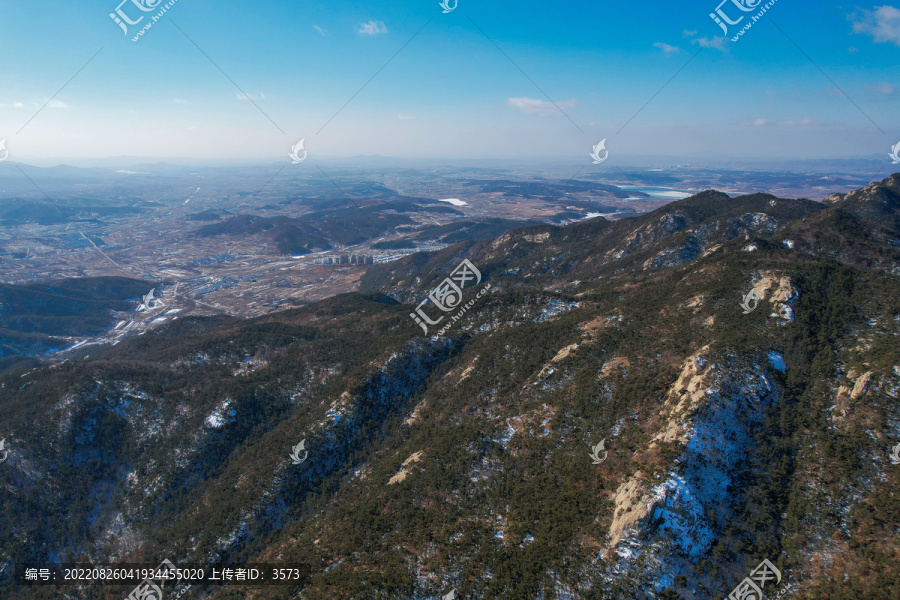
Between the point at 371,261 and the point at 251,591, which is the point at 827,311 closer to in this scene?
the point at 251,591

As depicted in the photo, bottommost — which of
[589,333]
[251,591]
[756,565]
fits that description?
[251,591]

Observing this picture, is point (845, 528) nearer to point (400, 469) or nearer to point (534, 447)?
point (534, 447)

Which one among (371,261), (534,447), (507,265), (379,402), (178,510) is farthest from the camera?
(371,261)

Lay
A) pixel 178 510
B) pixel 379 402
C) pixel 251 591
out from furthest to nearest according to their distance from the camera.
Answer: pixel 379 402
pixel 178 510
pixel 251 591

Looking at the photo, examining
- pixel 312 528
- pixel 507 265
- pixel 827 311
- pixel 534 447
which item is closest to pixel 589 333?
pixel 534 447

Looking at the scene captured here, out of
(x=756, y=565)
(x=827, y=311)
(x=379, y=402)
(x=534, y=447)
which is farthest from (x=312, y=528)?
(x=827, y=311)

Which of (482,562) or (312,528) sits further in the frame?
(312,528)

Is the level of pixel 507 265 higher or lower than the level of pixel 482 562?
higher
